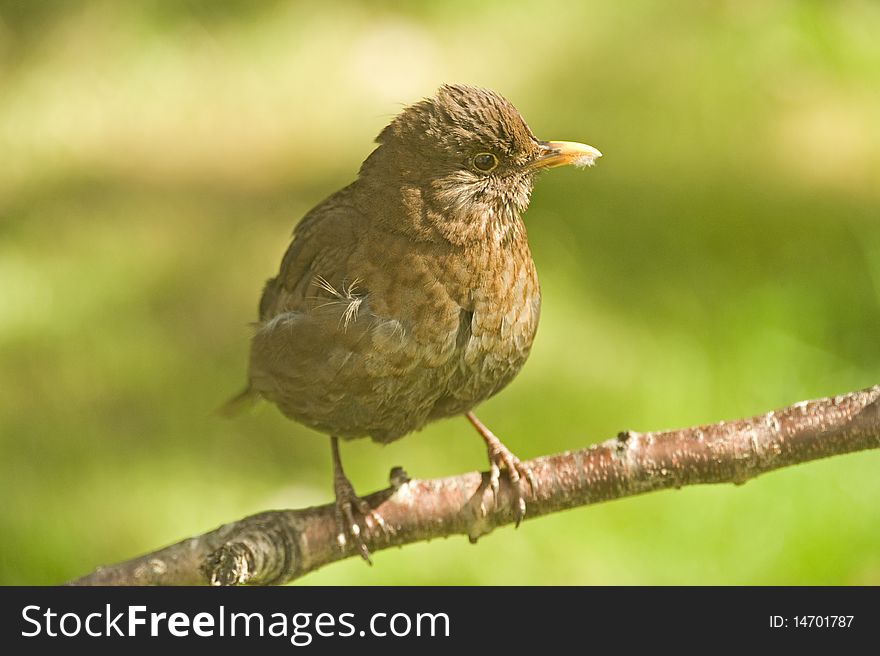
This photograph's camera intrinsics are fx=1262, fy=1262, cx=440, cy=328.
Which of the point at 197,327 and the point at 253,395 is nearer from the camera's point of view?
the point at 253,395

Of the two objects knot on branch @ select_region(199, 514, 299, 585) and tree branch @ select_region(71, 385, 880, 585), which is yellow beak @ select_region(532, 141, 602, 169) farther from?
knot on branch @ select_region(199, 514, 299, 585)

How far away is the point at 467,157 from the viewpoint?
3.95 meters

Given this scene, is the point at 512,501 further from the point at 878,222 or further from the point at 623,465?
the point at 878,222

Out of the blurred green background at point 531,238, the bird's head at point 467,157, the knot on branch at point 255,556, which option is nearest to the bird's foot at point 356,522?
the knot on branch at point 255,556

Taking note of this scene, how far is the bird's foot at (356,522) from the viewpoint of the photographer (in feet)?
12.9

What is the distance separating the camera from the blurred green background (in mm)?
5645

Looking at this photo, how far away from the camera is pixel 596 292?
668 centimetres

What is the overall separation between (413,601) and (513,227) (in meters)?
1.23

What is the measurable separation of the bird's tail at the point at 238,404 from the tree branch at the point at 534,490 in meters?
1.02

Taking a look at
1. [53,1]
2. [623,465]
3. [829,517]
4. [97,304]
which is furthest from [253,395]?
[53,1]

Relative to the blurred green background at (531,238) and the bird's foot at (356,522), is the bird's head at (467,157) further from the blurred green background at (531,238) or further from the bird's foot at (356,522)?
the blurred green background at (531,238)

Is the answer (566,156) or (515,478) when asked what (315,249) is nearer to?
(566,156)

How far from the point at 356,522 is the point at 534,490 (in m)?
0.57

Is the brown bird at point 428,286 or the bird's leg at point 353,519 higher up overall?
the brown bird at point 428,286
